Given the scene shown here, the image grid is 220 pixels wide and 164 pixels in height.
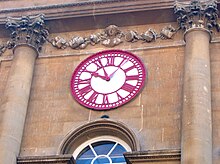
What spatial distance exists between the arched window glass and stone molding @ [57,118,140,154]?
151 millimetres

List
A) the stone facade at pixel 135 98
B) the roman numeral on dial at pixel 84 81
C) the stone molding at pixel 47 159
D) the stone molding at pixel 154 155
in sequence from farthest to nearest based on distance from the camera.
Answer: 1. the roman numeral on dial at pixel 84 81
2. the stone facade at pixel 135 98
3. the stone molding at pixel 47 159
4. the stone molding at pixel 154 155

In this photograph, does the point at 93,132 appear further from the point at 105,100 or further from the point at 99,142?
the point at 105,100

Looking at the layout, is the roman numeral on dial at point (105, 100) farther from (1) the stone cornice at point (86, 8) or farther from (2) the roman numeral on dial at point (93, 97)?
(1) the stone cornice at point (86, 8)

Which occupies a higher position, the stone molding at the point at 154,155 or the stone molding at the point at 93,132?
the stone molding at the point at 93,132

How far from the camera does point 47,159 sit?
2034cm

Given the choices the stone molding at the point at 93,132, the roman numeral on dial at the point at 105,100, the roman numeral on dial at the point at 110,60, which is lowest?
the stone molding at the point at 93,132

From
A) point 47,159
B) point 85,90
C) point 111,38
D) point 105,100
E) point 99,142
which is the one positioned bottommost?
point 47,159

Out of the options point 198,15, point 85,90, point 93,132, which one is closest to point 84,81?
point 85,90

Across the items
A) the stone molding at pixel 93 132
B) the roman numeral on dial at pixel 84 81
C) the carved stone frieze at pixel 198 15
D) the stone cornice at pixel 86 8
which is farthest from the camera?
the stone cornice at pixel 86 8

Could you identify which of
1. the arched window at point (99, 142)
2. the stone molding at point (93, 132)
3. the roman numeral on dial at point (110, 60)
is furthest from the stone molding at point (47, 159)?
the roman numeral on dial at point (110, 60)

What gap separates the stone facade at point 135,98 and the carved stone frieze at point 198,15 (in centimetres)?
37

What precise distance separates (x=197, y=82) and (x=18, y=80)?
5752mm

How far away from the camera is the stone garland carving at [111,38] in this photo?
23.3 m

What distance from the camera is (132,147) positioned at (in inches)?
810
